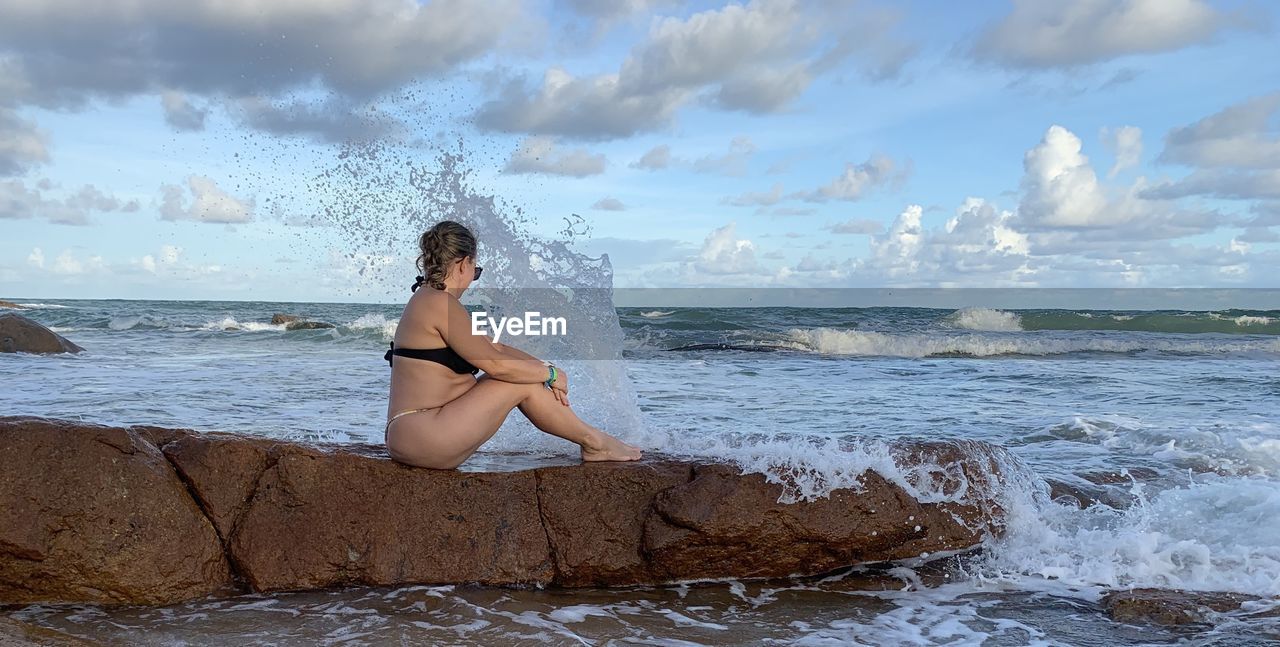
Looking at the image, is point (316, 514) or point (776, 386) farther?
point (776, 386)

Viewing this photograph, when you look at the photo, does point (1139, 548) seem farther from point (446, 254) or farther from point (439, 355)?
point (446, 254)

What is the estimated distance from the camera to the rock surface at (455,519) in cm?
454

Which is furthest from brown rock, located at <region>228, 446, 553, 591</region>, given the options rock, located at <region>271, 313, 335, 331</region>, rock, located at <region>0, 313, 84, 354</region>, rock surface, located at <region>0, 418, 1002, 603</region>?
rock, located at <region>271, 313, 335, 331</region>

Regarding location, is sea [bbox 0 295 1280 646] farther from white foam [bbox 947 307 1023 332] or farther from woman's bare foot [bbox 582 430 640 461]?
white foam [bbox 947 307 1023 332]

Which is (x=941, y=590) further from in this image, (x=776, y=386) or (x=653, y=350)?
(x=653, y=350)

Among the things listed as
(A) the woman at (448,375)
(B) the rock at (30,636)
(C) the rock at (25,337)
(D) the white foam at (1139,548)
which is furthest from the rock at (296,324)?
(D) the white foam at (1139,548)

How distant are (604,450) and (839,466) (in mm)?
1250

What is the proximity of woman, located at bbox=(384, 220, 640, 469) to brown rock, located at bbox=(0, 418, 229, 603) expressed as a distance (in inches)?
43.9

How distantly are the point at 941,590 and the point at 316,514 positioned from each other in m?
3.24

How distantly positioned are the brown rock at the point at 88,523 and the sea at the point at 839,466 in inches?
5.5

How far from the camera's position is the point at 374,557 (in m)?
4.68

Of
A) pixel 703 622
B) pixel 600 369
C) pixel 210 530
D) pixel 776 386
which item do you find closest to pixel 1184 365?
pixel 776 386

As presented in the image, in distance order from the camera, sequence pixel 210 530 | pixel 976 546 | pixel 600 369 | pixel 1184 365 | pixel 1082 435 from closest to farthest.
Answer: pixel 210 530 → pixel 976 546 → pixel 600 369 → pixel 1082 435 → pixel 1184 365

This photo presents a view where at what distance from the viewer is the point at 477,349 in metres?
4.69
